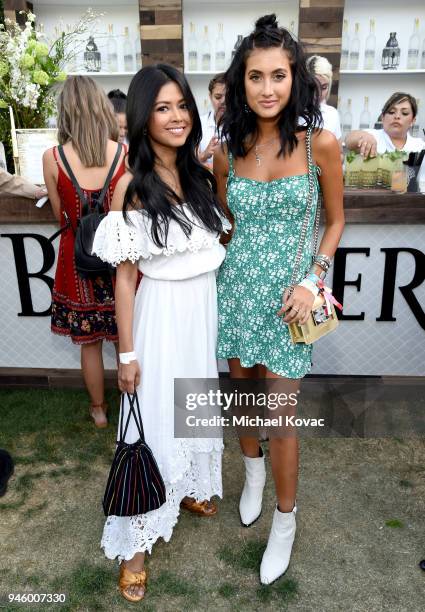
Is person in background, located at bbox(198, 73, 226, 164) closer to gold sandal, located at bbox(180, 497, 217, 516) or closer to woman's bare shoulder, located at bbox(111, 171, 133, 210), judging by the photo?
woman's bare shoulder, located at bbox(111, 171, 133, 210)

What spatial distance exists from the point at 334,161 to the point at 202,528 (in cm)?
131

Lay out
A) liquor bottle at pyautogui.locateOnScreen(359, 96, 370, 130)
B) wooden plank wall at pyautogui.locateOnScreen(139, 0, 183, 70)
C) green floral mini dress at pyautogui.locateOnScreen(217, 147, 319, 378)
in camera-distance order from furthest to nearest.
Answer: liquor bottle at pyautogui.locateOnScreen(359, 96, 370, 130) < wooden plank wall at pyautogui.locateOnScreen(139, 0, 183, 70) < green floral mini dress at pyautogui.locateOnScreen(217, 147, 319, 378)

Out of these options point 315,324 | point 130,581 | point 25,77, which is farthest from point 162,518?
point 25,77

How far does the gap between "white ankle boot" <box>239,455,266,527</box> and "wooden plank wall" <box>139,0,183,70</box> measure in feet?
10.7

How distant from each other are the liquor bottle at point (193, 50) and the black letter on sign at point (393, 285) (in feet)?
8.78

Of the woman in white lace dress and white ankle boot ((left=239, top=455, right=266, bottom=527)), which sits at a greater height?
the woman in white lace dress

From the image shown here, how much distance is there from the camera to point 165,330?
147cm

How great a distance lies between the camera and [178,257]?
1433 mm

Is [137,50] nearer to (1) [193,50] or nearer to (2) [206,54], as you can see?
(1) [193,50]

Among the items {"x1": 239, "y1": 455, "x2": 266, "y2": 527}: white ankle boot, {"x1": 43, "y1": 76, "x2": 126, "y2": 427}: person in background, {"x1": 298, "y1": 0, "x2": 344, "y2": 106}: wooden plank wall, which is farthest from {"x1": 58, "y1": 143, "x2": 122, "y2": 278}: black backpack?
{"x1": 298, "y1": 0, "x2": 344, "y2": 106}: wooden plank wall

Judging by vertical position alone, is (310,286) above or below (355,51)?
below

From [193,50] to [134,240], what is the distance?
3.47m

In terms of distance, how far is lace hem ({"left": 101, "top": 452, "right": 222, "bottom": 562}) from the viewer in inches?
61.5

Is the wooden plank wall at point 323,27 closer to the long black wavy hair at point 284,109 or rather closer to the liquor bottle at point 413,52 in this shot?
the liquor bottle at point 413,52
